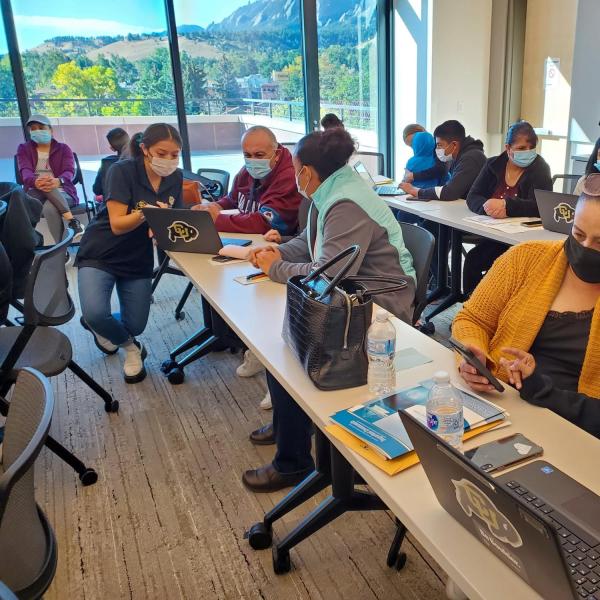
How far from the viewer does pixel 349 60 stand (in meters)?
6.02

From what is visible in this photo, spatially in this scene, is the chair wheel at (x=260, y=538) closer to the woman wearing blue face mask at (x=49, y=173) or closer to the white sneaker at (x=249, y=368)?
the white sneaker at (x=249, y=368)

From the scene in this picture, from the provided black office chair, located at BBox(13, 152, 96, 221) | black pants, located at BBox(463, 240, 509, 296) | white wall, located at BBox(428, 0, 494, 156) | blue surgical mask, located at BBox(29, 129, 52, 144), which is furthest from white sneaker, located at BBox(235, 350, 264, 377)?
white wall, located at BBox(428, 0, 494, 156)

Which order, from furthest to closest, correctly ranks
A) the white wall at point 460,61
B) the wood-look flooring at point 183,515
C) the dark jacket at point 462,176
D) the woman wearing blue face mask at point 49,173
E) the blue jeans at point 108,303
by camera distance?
the white wall at point 460,61
the woman wearing blue face mask at point 49,173
the dark jacket at point 462,176
the blue jeans at point 108,303
the wood-look flooring at point 183,515

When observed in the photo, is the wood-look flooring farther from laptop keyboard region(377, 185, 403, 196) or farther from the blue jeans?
laptop keyboard region(377, 185, 403, 196)

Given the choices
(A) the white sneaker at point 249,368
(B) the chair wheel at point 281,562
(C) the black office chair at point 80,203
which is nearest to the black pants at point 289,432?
(B) the chair wheel at point 281,562

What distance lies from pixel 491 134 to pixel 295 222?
4042mm

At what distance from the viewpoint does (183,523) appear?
6.15 ft

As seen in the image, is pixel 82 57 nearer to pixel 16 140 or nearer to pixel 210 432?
pixel 16 140

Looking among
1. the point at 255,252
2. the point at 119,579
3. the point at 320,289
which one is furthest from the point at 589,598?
the point at 255,252

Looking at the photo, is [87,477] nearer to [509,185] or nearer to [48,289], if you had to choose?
[48,289]

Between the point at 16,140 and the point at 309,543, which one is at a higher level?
the point at 16,140

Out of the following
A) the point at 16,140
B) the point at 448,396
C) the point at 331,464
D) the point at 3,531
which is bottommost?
the point at 331,464

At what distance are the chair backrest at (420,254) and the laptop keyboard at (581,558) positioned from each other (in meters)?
1.22

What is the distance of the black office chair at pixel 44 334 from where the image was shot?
1984 mm
